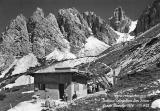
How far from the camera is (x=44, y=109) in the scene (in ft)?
101

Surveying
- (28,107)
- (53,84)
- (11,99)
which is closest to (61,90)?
(53,84)

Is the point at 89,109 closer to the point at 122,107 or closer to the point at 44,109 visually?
the point at 122,107

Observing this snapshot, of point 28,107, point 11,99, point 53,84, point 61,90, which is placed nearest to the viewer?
point 28,107

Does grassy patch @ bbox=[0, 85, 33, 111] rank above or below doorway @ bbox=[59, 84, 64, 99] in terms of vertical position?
below

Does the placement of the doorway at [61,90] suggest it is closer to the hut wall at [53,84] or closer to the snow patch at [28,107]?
the hut wall at [53,84]

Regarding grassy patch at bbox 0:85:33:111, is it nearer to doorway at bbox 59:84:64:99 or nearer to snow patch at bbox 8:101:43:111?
snow patch at bbox 8:101:43:111

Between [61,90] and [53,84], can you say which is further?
[53,84]

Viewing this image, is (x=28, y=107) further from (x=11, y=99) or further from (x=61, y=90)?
(x=11, y=99)

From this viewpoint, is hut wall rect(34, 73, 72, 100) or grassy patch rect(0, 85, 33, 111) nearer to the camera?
hut wall rect(34, 73, 72, 100)

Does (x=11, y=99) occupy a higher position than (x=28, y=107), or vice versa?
(x=11, y=99)

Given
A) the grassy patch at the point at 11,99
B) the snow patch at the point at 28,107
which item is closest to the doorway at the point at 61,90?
the snow patch at the point at 28,107

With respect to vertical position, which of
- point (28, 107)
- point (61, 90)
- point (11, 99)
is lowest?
point (28, 107)

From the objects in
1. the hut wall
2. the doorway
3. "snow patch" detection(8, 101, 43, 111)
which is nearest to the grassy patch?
the hut wall

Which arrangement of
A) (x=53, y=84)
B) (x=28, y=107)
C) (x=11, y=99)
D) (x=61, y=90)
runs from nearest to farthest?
1. (x=28, y=107)
2. (x=61, y=90)
3. (x=53, y=84)
4. (x=11, y=99)
